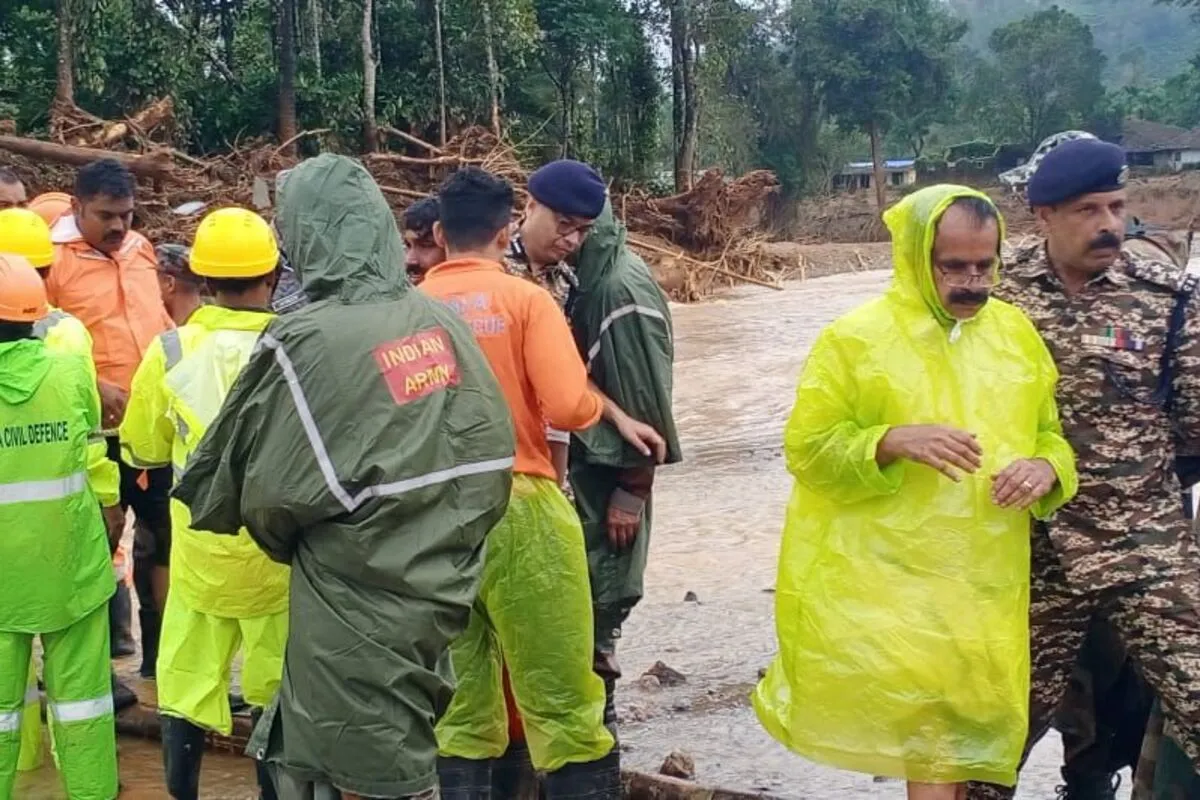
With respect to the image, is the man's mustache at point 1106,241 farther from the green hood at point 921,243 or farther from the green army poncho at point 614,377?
the green army poncho at point 614,377

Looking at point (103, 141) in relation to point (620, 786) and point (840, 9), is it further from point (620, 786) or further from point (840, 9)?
point (840, 9)

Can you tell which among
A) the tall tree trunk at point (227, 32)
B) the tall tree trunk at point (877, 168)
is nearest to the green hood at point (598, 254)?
the tall tree trunk at point (227, 32)

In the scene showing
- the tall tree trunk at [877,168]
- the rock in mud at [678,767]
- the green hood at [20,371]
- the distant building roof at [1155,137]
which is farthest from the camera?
the distant building roof at [1155,137]

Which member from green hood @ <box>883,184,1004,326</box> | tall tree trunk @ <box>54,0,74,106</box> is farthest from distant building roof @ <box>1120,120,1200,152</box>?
green hood @ <box>883,184,1004,326</box>

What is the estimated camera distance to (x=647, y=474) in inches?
167

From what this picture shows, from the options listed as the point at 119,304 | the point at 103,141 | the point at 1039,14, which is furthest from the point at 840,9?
the point at 119,304

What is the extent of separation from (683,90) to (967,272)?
33.8 metres

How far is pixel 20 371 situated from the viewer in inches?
155

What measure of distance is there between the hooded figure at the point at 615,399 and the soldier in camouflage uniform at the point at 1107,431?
3.71 feet

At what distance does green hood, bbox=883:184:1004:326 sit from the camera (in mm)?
3324

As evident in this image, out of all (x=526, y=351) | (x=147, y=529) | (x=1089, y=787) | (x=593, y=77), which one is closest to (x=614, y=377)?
(x=526, y=351)

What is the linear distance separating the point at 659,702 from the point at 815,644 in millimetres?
2187

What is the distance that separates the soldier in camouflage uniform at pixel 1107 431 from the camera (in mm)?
3461

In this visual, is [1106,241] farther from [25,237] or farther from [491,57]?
[491,57]
